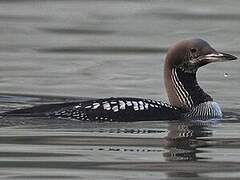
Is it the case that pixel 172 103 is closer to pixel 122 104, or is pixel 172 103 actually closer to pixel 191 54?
pixel 191 54

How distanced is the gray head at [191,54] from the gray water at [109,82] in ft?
1.88

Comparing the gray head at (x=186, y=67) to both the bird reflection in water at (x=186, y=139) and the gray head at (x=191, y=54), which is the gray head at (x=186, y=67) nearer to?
the gray head at (x=191, y=54)

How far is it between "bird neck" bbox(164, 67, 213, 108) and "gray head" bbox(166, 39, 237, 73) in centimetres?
11

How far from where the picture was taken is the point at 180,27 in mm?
21297

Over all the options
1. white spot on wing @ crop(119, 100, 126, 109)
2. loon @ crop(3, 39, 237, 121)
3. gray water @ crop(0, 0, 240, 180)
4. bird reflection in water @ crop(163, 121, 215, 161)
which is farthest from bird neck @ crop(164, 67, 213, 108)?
white spot on wing @ crop(119, 100, 126, 109)

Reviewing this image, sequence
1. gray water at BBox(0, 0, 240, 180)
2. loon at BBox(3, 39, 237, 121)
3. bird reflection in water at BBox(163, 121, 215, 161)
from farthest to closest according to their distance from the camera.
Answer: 1. loon at BBox(3, 39, 237, 121)
2. bird reflection in water at BBox(163, 121, 215, 161)
3. gray water at BBox(0, 0, 240, 180)

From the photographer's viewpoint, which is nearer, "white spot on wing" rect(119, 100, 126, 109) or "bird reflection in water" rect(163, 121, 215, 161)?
"bird reflection in water" rect(163, 121, 215, 161)

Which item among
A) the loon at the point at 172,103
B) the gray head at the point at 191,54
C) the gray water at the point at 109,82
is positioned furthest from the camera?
the gray head at the point at 191,54

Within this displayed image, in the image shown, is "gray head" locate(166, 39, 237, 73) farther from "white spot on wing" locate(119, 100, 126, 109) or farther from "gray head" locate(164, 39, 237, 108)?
"white spot on wing" locate(119, 100, 126, 109)

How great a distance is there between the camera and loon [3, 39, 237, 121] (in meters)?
13.4

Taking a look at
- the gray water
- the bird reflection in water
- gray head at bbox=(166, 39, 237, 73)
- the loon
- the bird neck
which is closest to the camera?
the gray water

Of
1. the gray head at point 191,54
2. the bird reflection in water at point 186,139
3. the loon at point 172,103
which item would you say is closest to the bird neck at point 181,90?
the loon at point 172,103

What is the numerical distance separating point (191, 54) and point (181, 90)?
0.38 m

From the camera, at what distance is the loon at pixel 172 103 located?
1344cm
